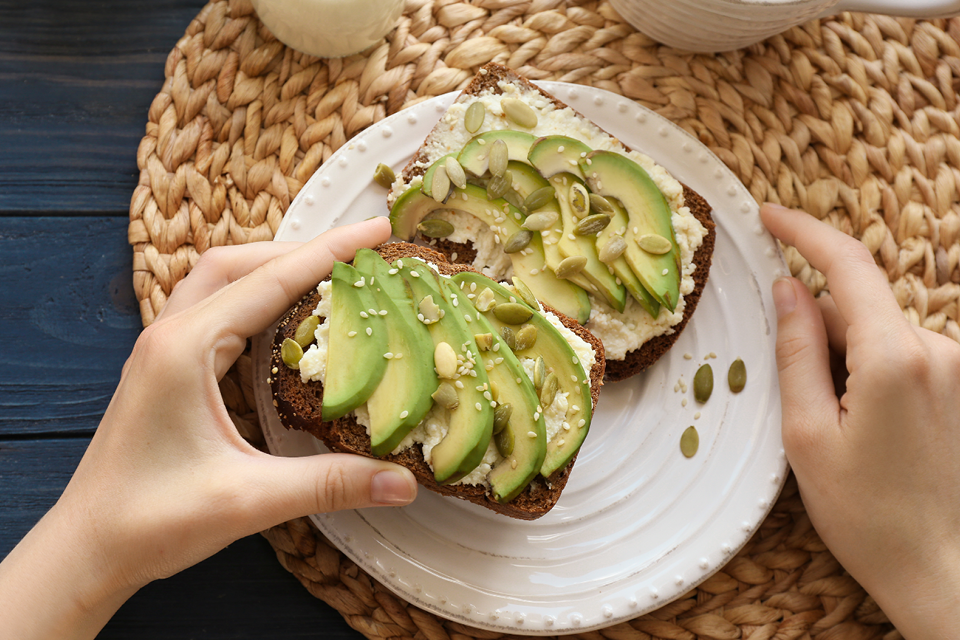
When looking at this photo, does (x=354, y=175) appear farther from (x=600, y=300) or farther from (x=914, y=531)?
(x=914, y=531)

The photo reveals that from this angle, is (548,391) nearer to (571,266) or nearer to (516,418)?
(516,418)

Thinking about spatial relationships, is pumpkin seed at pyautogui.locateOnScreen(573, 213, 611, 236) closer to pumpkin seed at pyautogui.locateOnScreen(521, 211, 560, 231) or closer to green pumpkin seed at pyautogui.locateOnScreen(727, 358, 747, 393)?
pumpkin seed at pyautogui.locateOnScreen(521, 211, 560, 231)

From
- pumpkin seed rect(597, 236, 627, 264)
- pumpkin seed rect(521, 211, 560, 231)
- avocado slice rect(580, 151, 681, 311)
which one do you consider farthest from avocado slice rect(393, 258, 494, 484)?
avocado slice rect(580, 151, 681, 311)

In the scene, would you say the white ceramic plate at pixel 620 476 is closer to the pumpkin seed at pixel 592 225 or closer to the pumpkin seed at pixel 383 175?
the pumpkin seed at pixel 383 175

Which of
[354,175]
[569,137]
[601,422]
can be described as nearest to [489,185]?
[569,137]

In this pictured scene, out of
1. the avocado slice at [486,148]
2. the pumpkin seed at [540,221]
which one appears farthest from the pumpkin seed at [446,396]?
the avocado slice at [486,148]

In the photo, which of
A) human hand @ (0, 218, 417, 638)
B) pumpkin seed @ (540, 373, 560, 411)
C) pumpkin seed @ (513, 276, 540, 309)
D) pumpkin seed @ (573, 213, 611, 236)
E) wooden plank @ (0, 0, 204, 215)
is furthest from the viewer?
wooden plank @ (0, 0, 204, 215)
